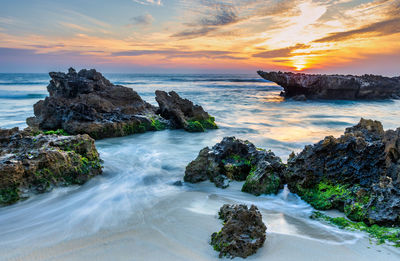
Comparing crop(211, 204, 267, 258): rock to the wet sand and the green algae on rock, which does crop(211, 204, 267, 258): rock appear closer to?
the wet sand

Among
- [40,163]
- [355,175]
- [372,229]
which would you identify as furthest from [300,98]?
[40,163]

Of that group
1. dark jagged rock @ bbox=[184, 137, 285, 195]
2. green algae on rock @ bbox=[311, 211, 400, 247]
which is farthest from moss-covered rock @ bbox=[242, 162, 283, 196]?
green algae on rock @ bbox=[311, 211, 400, 247]

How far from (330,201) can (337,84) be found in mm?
21584

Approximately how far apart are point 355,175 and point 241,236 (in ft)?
7.92

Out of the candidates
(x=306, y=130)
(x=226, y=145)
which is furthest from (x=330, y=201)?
(x=306, y=130)

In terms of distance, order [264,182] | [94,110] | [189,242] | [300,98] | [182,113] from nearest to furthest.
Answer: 1. [189,242]
2. [264,182]
3. [94,110]
4. [182,113]
5. [300,98]

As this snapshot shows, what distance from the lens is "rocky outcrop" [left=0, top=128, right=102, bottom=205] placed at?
4133 millimetres

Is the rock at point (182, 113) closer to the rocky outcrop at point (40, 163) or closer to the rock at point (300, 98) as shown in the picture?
the rocky outcrop at point (40, 163)

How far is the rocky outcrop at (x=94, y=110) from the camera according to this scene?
861cm

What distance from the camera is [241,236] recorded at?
2.73 meters

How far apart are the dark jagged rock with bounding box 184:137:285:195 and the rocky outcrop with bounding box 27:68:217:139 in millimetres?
4860

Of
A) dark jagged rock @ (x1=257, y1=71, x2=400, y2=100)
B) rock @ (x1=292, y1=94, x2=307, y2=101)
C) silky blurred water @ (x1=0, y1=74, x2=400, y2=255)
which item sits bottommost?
silky blurred water @ (x1=0, y1=74, x2=400, y2=255)

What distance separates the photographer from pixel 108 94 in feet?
33.9

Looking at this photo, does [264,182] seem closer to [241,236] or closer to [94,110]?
[241,236]
